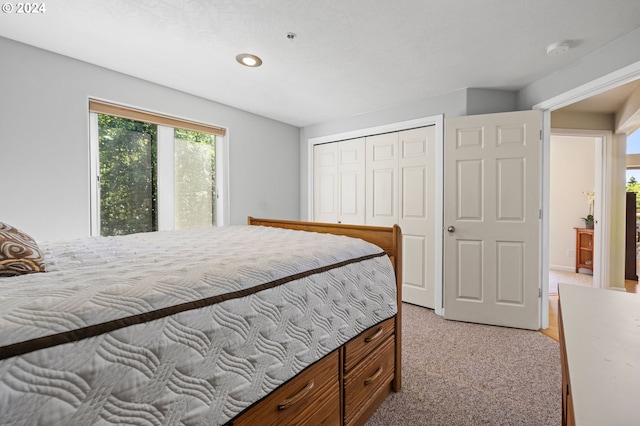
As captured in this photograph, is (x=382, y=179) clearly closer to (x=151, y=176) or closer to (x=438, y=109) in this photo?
(x=438, y=109)

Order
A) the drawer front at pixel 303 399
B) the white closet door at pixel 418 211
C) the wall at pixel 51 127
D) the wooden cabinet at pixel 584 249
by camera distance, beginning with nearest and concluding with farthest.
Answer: the drawer front at pixel 303 399 → the wall at pixel 51 127 → the white closet door at pixel 418 211 → the wooden cabinet at pixel 584 249

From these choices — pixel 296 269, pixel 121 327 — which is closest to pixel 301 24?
pixel 296 269

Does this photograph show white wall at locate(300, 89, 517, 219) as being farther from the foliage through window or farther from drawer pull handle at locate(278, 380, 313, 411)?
drawer pull handle at locate(278, 380, 313, 411)

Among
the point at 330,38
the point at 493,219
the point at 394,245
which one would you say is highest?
the point at 330,38

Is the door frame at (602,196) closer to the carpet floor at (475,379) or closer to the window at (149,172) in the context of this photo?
the carpet floor at (475,379)

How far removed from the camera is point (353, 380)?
1372 mm

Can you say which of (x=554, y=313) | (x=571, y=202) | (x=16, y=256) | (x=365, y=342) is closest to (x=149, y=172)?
(x=16, y=256)

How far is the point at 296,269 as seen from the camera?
1.14m

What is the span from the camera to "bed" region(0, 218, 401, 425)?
561 millimetres

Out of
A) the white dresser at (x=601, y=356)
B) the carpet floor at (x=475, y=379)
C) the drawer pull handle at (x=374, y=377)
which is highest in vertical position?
the white dresser at (x=601, y=356)

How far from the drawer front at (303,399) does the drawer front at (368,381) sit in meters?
0.10

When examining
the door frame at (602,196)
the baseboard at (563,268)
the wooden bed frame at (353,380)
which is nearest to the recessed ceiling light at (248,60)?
the wooden bed frame at (353,380)

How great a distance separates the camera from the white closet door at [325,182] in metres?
4.05

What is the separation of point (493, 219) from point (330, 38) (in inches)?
85.4
